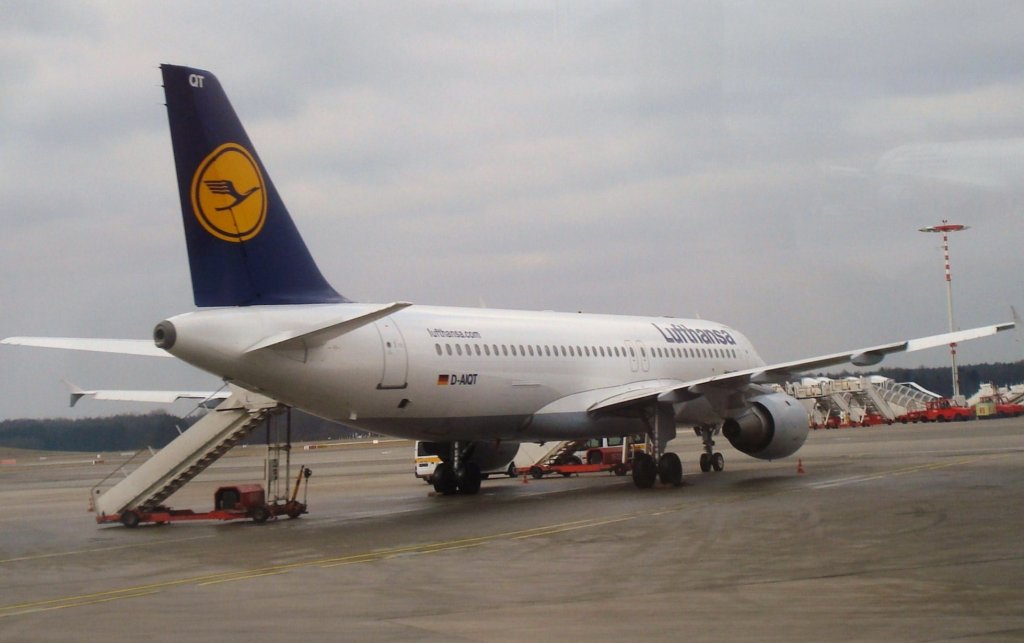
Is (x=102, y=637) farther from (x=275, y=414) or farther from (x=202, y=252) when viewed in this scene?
(x=275, y=414)

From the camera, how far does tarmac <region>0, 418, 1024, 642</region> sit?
891 cm

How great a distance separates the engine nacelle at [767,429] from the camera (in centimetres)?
2584

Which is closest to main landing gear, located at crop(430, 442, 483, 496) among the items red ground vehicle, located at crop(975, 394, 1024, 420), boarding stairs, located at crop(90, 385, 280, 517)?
boarding stairs, located at crop(90, 385, 280, 517)

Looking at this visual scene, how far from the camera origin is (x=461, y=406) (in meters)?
21.5

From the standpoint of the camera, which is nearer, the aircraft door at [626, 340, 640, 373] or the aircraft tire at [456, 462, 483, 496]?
the aircraft tire at [456, 462, 483, 496]

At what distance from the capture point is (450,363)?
2108cm

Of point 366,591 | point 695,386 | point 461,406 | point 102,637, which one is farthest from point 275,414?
point 102,637

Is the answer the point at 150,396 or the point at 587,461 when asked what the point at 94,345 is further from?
the point at 587,461

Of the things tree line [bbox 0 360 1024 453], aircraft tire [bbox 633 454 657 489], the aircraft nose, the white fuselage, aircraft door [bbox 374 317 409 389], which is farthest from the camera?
tree line [bbox 0 360 1024 453]

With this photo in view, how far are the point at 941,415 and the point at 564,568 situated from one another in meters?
60.7

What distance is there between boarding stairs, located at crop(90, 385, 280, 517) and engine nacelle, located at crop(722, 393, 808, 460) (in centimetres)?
1104

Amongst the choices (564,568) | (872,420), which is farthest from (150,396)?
(872,420)

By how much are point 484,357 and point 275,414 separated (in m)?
4.23

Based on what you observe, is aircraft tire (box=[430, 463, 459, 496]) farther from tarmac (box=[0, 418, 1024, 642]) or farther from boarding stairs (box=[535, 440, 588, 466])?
boarding stairs (box=[535, 440, 588, 466])
